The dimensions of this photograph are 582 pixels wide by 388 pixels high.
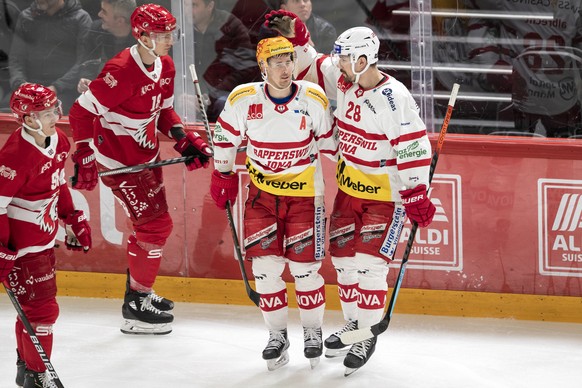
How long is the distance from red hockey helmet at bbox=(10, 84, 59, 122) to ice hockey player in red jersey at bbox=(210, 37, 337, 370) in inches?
29.7

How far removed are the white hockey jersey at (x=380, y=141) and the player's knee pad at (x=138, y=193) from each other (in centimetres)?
97

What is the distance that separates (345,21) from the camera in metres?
5.71

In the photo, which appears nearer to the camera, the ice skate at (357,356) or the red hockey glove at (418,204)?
the red hockey glove at (418,204)

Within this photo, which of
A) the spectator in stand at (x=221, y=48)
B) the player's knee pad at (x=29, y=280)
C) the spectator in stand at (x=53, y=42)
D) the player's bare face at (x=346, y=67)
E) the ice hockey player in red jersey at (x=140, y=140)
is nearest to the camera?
the player's knee pad at (x=29, y=280)

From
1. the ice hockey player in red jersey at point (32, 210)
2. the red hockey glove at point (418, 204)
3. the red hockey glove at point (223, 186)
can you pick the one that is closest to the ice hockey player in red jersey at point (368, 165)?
the red hockey glove at point (418, 204)

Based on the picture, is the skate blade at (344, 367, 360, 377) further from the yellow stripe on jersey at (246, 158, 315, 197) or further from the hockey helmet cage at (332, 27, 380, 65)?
the hockey helmet cage at (332, 27, 380, 65)

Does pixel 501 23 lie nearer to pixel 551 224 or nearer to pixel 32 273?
pixel 551 224

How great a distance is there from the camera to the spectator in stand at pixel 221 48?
5828 mm

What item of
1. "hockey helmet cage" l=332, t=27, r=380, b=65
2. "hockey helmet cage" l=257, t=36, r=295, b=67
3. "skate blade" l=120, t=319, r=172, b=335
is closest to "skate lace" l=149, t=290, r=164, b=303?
"skate blade" l=120, t=319, r=172, b=335

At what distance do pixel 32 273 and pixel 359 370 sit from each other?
4.68 feet

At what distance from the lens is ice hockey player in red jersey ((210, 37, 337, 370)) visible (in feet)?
15.3

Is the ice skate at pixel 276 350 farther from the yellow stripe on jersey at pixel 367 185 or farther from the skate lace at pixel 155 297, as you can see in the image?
the skate lace at pixel 155 297

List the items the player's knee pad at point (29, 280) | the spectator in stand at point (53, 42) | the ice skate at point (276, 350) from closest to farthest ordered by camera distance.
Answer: the player's knee pad at point (29, 280) → the ice skate at point (276, 350) → the spectator in stand at point (53, 42)

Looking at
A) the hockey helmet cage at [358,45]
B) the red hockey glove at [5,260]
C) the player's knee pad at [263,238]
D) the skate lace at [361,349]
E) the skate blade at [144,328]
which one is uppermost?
the hockey helmet cage at [358,45]
